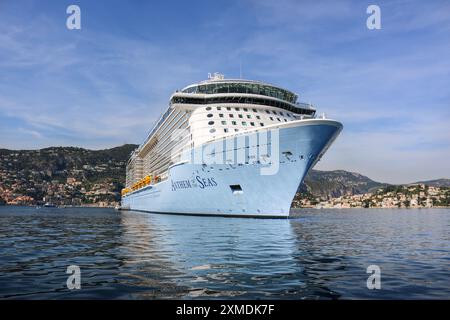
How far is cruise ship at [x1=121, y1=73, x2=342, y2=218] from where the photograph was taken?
27.8 meters

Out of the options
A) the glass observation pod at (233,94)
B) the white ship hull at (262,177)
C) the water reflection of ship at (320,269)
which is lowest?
the water reflection of ship at (320,269)

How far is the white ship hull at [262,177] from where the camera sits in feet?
90.0

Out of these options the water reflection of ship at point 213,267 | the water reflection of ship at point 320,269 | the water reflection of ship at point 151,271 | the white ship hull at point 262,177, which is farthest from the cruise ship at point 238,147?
the water reflection of ship at point 151,271

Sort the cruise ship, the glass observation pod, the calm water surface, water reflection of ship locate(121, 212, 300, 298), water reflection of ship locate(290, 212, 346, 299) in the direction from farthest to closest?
the glass observation pod
the cruise ship
water reflection of ship locate(121, 212, 300, 298)
water reflection of ship locate(290, 212, 346, 299)
the calm water surface

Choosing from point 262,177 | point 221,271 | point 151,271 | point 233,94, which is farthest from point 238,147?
point 151,271

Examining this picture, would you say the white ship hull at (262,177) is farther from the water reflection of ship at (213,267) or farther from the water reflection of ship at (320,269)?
the water reflection of ship at (320,269)

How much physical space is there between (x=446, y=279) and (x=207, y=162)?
23664 mm

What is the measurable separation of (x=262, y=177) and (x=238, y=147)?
3.04m

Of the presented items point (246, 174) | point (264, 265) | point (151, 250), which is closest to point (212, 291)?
point (264, 265)

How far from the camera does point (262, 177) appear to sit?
2833 centimetres

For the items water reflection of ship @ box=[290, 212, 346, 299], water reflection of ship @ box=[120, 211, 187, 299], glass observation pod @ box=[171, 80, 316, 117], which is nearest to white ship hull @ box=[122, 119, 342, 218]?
glass observation pod @ box=[171, 80, 316, 117]

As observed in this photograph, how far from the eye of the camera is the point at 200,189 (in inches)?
1300

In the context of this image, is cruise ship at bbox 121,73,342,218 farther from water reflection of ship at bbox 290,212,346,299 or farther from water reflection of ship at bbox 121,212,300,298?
water reflection of ship at bbox 290,212,346,299

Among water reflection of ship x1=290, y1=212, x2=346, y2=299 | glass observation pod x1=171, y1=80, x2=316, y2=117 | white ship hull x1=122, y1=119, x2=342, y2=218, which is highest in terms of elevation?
glass observation pod x1=171, y1=80, x2=316, y2=117
